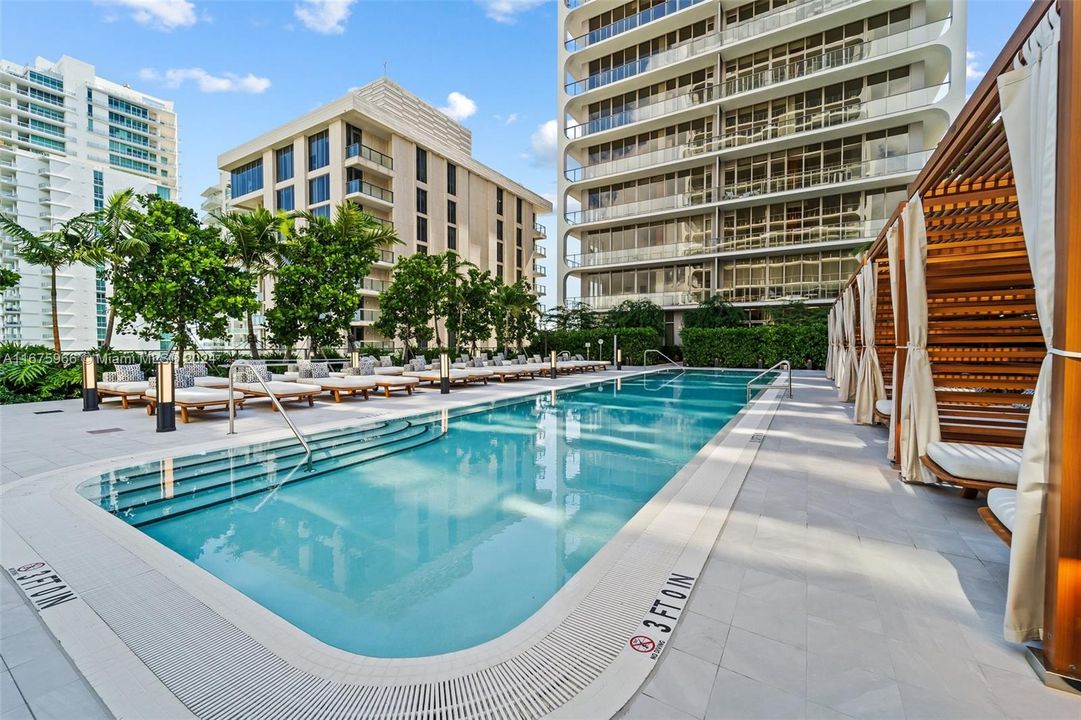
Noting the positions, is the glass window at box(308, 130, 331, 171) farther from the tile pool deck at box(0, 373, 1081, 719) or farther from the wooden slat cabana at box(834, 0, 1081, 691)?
the wooden slat cabana at box(834, 0, 1081, 691)

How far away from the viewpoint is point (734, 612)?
8.09 feet

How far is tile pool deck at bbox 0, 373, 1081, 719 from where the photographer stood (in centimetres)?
185

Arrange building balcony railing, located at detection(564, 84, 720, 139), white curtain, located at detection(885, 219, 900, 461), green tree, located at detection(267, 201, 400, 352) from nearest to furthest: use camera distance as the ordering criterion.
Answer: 1. white curtain, located at detection(885, 219, 900, 461)
2. green tree, located at detection(267, 201, 400, 352)
3. building balcony railing, located at detection(564, 84, 720, 139)

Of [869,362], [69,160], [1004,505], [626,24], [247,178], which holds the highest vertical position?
[69,160]

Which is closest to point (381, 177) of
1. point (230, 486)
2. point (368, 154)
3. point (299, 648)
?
point (368, 154)

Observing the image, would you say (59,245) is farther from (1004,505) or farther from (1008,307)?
(1008,307)

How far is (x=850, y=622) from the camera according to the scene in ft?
7.79

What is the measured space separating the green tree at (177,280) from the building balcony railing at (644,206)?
→ 827 inches

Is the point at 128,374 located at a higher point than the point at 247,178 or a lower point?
lower

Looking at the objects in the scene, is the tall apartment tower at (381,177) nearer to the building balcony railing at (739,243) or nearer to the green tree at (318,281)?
the green tree at (318,281)

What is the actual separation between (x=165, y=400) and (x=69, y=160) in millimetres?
75079

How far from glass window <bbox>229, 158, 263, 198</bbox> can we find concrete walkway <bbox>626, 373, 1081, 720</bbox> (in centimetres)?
3725

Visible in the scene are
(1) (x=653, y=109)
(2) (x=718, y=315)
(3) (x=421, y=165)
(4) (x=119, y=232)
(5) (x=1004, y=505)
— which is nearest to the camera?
(5) (x=1004, y=505)

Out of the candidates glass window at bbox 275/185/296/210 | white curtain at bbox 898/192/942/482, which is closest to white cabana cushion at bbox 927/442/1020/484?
white curtain at bbox 898/192/942/482
